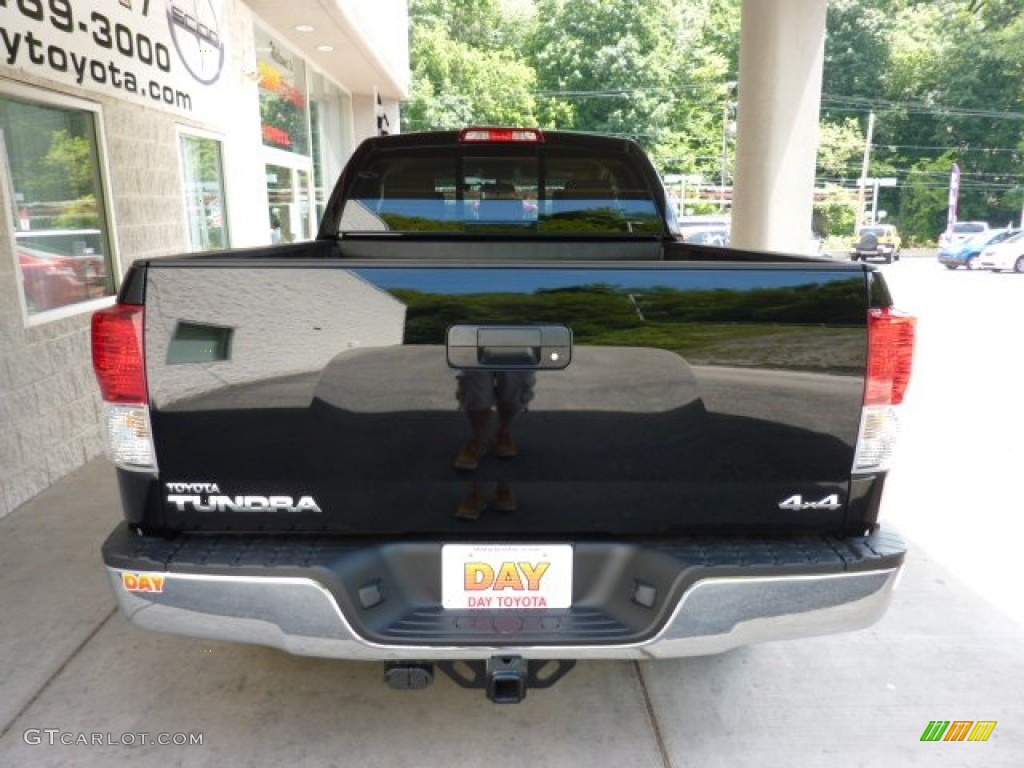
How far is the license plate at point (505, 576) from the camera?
203 centimetres

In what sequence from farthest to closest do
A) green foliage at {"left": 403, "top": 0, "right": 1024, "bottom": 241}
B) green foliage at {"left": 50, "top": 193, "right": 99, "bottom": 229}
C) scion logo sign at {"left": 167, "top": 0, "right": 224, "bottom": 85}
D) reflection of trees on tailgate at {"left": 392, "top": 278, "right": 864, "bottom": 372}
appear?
green foliage at {"left": 403, "top": 0, "right": 1024, "bottom": 241}, scion logo sign at {"left": 167, "top": 0, "right": 224, "bottom": 85}, green foliage at {"left": 50, "top": 193, "right": 99, "bottom": 229}, reflection of trees on tailgate at {"left": 392, "top": 278, "right": 864, "bottom": 372}

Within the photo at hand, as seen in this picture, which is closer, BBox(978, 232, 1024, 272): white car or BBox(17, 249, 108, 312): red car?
BBox(17, 249, 108, 312): red car

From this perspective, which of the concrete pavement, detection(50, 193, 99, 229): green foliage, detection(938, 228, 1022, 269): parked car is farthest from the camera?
detection(938, 228, 1022, 269): parked car

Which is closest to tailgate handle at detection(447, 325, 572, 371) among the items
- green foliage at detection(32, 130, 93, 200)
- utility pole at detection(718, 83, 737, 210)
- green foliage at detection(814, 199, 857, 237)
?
green foliage at detection(32, 130, 93, 200)

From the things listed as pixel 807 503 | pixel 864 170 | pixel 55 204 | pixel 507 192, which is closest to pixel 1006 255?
pixel 864 170

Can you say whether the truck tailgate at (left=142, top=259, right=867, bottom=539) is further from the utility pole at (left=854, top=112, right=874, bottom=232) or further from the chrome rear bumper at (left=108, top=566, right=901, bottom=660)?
the utility pole at (left=854, top=112, right=874, bottom=232)

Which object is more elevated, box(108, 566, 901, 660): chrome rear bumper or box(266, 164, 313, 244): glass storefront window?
box(266, 164, 313, 244): glass storefront window

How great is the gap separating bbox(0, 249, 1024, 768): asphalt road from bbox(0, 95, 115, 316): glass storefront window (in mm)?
1990

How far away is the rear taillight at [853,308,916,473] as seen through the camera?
1960 mm

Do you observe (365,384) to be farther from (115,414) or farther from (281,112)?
(281,112)

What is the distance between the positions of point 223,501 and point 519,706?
1359 millimetres

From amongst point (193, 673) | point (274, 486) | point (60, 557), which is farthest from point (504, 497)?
point (60, 557)

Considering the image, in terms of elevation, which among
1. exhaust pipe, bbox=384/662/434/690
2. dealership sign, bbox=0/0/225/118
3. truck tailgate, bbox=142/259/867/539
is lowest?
exhaust pipe, bbox=384/662/434/690

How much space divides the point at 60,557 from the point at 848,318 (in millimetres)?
3858
